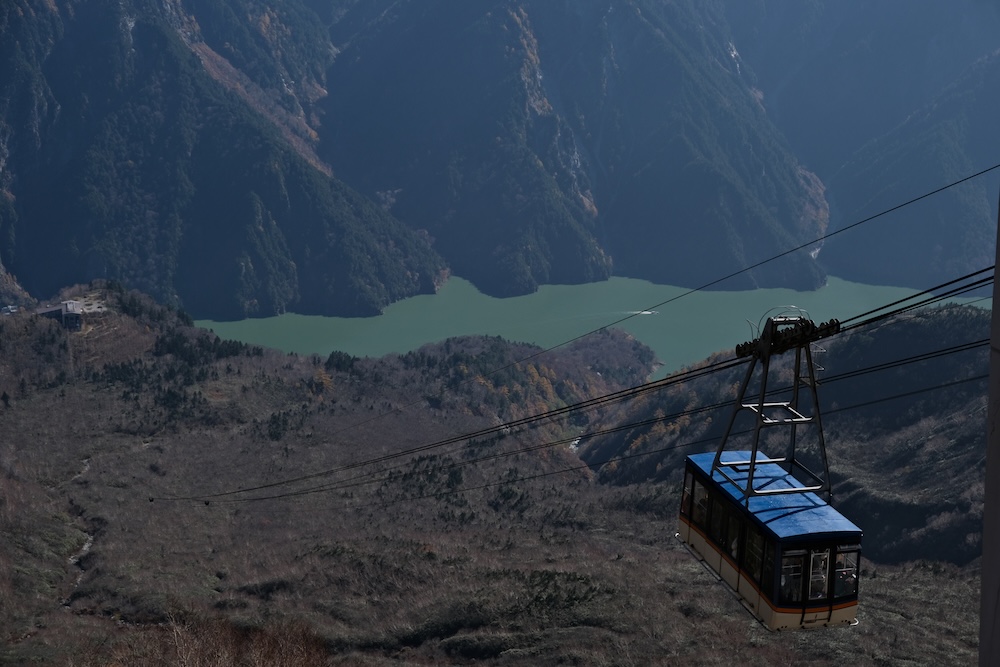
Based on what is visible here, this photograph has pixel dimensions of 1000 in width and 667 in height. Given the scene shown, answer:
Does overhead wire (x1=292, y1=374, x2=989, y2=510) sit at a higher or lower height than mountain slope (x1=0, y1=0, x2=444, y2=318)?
lower

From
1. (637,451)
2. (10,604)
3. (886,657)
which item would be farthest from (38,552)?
(637,451)

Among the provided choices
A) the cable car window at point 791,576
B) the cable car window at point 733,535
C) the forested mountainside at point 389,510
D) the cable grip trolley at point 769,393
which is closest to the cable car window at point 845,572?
the cable car window at point 791,576

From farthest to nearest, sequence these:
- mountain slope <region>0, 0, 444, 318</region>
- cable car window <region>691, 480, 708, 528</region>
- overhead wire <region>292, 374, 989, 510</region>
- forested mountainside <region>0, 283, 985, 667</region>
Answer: mountain slope <region>0, 0, 444, 318</region> < overhead wire <region>292, 374, 989, 510</region> < forested mountainside <region>0, 283, 985, 667</region> < cable car window <region>691, 480, 708, 528</region>

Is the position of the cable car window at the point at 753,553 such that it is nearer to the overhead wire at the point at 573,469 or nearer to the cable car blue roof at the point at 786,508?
the cable car blue roof at the point at 786,508

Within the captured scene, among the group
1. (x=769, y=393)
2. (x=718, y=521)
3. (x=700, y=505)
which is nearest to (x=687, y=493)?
(x=700, y=505)

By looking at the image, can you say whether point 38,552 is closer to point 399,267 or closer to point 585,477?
point 585,477

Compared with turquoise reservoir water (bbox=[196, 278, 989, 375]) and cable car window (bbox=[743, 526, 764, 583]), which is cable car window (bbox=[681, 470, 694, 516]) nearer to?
cable car window (bbox=[743, 526, 764, 583])

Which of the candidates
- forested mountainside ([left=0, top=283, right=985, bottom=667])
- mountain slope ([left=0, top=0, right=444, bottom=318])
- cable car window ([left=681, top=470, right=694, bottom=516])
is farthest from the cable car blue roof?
mountain slope ([left=0, top=0, right=444, bottom=318])
